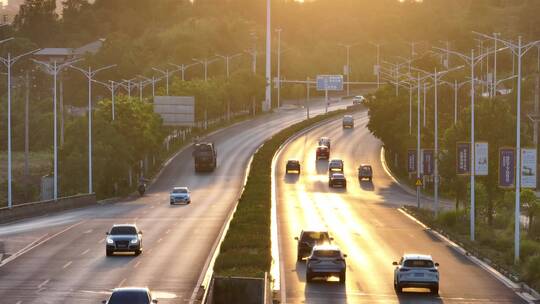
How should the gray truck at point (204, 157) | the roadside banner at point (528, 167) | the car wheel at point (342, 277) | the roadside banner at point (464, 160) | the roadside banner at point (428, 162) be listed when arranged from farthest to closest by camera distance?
the gray truck at point (204, 157)
the roadside banner at point (428, 162)
the roadside banner at point (464, 160)
the roadside banner at point (528, 167)
the car wheel at point (342, 277)

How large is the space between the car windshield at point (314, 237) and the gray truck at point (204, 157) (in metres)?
78.0

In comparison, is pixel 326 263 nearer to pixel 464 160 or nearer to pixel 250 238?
pixel 250 238

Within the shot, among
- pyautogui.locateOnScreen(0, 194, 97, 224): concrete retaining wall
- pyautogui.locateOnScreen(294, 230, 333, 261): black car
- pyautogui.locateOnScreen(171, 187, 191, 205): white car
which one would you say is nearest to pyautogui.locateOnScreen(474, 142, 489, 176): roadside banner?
pyautogui.locateOnScreen(294, 230, 333, 261): black car

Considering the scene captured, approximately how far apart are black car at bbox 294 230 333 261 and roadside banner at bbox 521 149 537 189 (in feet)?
30.3

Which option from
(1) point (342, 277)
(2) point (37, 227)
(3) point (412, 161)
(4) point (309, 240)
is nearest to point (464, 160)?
(4) point (309, 240)

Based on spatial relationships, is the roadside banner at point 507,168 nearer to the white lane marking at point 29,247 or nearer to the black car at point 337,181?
the white lane marking at point 29,247

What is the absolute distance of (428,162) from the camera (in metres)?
95.4

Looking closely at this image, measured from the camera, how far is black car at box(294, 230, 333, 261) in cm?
5671

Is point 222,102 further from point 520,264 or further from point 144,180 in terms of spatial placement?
point 520,264

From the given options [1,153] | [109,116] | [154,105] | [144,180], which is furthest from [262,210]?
[1,153]

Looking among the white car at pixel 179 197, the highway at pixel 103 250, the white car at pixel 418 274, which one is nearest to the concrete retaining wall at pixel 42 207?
the highway at pixel 103 250

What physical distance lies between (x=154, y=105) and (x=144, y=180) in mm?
22021

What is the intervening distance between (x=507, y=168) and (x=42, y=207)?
3995 cm

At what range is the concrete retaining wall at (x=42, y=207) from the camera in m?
80.9
